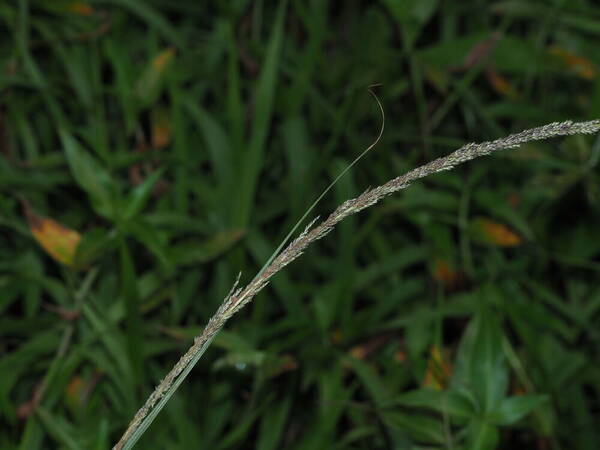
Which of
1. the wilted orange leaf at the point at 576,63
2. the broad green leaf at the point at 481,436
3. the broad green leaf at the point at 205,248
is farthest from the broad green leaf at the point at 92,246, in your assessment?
the wilted orange leaf at the point at 576,63

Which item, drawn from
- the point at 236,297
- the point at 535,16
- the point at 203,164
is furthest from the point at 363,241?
the point at 236,297

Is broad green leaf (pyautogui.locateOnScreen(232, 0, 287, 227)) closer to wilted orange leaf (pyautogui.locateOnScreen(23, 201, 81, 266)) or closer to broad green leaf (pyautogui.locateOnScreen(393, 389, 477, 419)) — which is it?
wilted orange leaf (pyautogui.locateOnScreen(23, 201, 81, 266))

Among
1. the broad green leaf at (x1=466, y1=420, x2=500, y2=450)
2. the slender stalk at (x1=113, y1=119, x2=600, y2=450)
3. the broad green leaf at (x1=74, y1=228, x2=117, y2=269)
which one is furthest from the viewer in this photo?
the broad green leaf at (x1=74, y1=228, x2=117, y2=269)

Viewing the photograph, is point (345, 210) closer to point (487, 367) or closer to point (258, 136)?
point (487, 367)

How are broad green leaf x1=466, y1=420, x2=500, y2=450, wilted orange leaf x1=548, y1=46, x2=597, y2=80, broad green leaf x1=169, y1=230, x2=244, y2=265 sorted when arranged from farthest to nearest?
wilted orange leaf x1=548, y1=46, x2=597, y2=80
broad green leaf x1=169, y1=230, x2=244, y2=265
broad green leaf x1=466, y1=420, x2=500, y2=450

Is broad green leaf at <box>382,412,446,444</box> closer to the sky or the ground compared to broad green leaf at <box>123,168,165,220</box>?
closer to the ground

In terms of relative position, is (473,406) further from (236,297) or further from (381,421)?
(236,297)

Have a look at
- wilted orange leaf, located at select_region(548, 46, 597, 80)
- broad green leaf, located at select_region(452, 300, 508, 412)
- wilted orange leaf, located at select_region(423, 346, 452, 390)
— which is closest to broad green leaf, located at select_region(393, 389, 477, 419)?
broad green leaf, located at select_region(452, 300, 508, 412)

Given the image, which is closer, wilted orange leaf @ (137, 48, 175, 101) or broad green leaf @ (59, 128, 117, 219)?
broad green leaf @ (59, 128, 117, 219)
